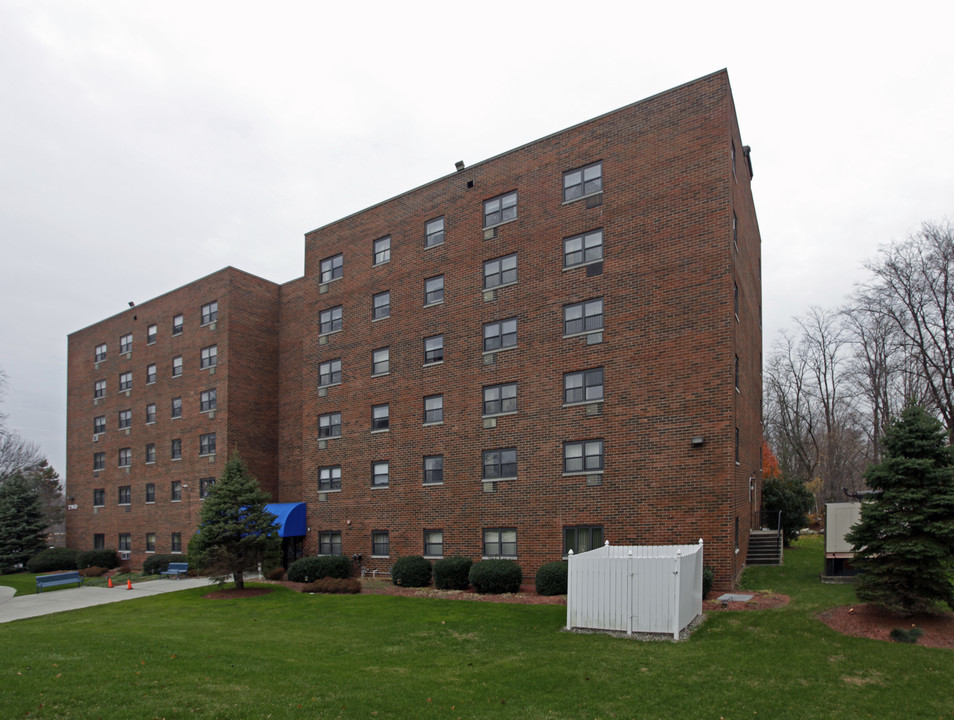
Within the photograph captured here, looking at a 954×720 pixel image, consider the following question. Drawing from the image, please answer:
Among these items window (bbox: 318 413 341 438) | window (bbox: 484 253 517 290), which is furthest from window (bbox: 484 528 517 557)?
window (bbox: 318 413 341 438)

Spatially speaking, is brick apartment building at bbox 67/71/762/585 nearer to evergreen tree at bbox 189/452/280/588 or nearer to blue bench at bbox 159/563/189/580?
blue bench at bbox 159/563/189/580

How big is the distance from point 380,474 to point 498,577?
8.78 meters

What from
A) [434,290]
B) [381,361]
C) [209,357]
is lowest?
[381,361]

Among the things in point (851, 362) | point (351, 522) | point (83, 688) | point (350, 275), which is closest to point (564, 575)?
point (351, 522)

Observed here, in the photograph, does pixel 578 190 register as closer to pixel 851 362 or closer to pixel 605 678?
pixel 605 678

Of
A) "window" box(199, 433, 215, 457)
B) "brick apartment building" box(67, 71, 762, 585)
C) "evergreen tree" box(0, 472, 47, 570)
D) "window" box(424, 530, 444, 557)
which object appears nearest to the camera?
"brick apartment building" box(67, 71, 762, 585)

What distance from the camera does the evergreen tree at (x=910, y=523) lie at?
44.3 ft

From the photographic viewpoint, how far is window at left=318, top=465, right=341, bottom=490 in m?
29.8

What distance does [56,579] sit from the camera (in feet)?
98.0

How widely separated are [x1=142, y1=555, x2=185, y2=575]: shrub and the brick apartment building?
1391 mm

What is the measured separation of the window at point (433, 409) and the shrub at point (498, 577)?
6.69 meters

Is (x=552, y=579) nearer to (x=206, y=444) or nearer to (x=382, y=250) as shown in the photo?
(x=382, y=250)

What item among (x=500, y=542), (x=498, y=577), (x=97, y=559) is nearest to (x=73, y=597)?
(x=97, y=559)

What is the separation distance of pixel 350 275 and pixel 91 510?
86.3ft
